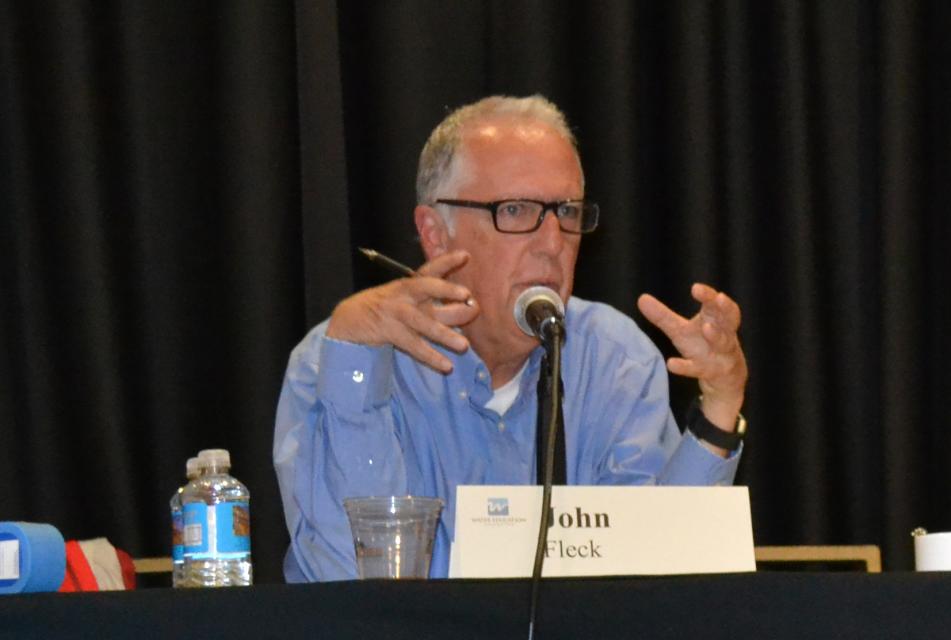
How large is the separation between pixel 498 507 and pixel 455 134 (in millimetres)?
1083

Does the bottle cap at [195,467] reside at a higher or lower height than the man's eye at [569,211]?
lower

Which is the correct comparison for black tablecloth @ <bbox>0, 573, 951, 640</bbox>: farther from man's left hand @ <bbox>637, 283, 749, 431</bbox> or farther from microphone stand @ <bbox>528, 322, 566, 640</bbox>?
man's left hand @ <bbox>637, 283, 749, 431</bbox>

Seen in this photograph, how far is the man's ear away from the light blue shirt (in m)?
0.22

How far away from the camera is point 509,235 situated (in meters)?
2.22

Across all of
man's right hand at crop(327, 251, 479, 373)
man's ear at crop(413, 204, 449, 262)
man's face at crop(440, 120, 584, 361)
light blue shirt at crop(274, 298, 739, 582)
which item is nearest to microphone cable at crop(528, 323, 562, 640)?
man's right hand at crop(327, 251, 479, 373)

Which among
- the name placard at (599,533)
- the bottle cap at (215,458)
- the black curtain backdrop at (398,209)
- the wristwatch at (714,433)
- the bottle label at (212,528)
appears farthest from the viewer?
the black curtain backdrop at (398,209)

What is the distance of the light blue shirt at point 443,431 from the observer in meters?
1.90

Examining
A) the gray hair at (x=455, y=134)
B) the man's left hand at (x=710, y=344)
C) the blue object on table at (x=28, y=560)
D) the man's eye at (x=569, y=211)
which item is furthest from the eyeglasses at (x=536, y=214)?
the blue object on table at (x=28, y=560)

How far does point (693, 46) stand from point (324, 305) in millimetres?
1026

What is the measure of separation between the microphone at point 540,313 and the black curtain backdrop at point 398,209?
1320mm

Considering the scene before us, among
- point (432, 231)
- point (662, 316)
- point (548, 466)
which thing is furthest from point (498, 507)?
point (432, 231)

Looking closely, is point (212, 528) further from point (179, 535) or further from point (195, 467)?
point (195, 467)

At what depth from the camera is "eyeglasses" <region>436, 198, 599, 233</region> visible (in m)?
2.21

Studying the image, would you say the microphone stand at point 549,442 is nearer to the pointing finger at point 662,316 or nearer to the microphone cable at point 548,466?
the microphone cable at point 548,466
